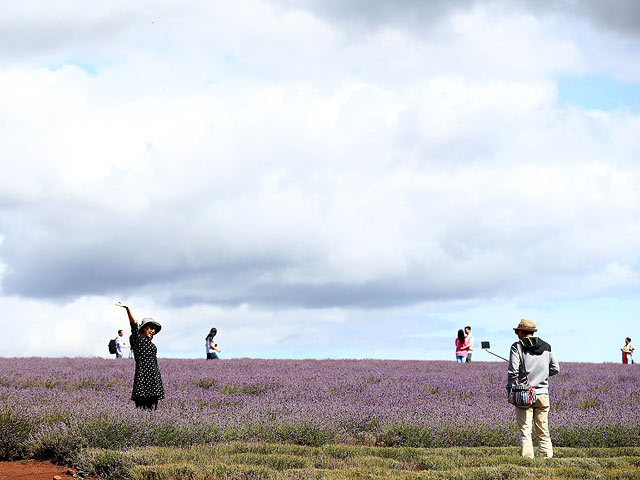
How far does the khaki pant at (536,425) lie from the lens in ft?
32.6

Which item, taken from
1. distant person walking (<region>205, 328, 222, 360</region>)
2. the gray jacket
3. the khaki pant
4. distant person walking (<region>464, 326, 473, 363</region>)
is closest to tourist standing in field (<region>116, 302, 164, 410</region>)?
the gray jacket

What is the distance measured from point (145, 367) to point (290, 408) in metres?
2.66

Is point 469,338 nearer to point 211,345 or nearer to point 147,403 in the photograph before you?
point 211,345

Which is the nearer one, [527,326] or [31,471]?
[31,471]

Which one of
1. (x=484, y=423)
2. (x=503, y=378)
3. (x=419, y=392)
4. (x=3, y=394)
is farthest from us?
(x=503, y=378)

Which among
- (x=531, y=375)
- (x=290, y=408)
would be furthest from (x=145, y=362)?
(x=531, y=375)

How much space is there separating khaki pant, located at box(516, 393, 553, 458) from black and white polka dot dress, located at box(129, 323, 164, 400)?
5.21 metres

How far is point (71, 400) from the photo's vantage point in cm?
1239

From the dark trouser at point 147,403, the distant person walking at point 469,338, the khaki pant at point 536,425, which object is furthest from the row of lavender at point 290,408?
the distant person walking at point 469,338

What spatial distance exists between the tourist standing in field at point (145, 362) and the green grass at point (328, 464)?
1.58 metres

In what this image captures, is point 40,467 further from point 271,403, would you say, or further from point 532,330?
point 532,330

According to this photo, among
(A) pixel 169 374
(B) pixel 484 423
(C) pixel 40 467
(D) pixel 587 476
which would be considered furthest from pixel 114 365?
(D) pixel 587 476

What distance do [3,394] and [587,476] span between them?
989 cm

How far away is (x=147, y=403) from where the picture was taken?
11070mm
